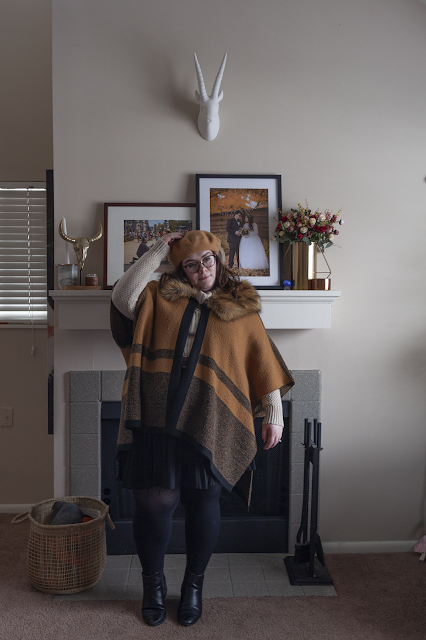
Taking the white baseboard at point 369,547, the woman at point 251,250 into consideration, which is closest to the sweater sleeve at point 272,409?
the woman at point 251,250

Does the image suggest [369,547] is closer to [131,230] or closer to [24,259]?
[131,230]

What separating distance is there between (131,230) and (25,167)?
3.05 ft

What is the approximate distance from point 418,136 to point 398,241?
1.64ft

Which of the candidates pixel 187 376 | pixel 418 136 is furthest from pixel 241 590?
pixel 418 136

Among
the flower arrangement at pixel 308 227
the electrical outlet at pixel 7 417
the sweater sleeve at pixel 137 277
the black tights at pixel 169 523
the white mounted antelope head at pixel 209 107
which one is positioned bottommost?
the black tights at pixel 169 523

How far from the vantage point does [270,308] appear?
207 cm

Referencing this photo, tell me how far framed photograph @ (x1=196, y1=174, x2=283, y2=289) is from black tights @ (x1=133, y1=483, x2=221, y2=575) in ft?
3.12

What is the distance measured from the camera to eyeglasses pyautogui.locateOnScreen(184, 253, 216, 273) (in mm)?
1649

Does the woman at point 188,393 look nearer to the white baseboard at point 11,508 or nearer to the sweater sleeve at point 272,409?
the sweater sleeve at point 272,409

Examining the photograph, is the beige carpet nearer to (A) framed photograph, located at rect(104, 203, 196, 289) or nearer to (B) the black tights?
(B) the black tights

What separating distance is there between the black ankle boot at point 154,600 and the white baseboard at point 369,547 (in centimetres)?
89

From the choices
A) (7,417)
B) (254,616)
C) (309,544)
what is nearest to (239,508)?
(309,544)

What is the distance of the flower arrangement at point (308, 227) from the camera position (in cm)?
207

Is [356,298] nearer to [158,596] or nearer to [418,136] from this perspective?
[418,136]
